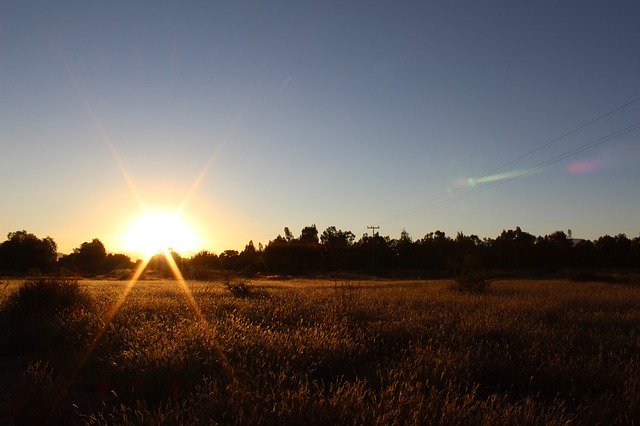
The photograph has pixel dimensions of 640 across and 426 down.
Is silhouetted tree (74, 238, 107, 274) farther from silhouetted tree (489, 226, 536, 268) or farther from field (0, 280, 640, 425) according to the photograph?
field (0, 280, 640, 425)

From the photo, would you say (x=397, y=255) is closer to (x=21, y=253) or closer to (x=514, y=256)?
(x=514, y=256)

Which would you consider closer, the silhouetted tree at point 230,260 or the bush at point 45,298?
the bush at point 45,298

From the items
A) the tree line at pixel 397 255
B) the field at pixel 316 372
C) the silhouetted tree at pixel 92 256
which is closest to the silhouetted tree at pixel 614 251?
the tree line at pixel 397 255

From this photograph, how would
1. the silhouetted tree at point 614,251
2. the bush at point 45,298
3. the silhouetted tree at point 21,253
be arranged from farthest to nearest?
the silhouetted tree at point 614,251, the silhouetted tree at point 21,253, the bush at point 45,298

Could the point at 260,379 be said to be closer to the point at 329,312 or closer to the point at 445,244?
the point at 329,312

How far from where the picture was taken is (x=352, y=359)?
6453 mm

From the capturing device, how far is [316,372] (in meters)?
5.90

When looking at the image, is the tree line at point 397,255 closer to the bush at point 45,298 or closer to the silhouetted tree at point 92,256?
the silhouetted tree at point 92,256

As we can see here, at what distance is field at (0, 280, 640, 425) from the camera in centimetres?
406

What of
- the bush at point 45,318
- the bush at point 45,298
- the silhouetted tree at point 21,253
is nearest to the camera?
the bush at point 45,318

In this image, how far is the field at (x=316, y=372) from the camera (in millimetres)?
4062

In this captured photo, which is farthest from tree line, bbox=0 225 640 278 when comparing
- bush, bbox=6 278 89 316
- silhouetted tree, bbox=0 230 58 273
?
bush, bbox=6 278 89 316

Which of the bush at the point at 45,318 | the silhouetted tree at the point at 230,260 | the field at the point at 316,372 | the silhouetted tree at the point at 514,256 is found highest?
the silhouetted tree at the point at 230,260

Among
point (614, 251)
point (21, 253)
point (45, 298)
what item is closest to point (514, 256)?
point (614, 251)
